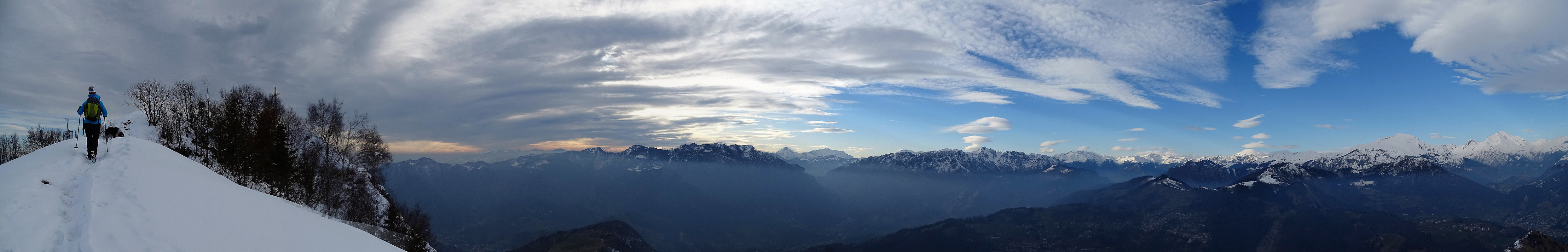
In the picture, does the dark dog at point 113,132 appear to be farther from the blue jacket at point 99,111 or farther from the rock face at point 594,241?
the rock face at point 594,241

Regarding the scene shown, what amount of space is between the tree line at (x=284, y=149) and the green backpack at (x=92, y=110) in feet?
27.1

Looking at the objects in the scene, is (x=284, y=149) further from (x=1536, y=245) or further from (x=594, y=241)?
(x=1536, y=245)

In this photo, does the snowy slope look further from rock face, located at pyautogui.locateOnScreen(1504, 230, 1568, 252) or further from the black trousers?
rock face, located at pyautogui.locateOnScreen(1504, 230, 1568, 252)

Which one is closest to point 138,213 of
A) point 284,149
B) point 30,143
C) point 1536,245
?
point 284,149

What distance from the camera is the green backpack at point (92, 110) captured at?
69.3 feet

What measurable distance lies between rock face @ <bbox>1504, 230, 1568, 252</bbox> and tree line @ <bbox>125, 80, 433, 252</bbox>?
249213 mm

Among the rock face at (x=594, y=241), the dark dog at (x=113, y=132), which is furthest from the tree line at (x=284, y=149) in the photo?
the rock face at (x=594, y=241)

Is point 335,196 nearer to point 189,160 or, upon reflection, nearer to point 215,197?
point 189,160

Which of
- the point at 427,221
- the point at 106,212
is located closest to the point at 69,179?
the point at 106,212

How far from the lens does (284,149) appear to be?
34.6 metres

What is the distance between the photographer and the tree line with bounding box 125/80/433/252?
33531 mm

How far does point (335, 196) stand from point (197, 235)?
3549 cm

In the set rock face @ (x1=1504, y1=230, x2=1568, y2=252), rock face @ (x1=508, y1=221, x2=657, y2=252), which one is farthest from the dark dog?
rock face @ (x1=1504, y1=230, x2=1568, y2=252)

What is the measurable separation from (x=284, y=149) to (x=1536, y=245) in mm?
267271
